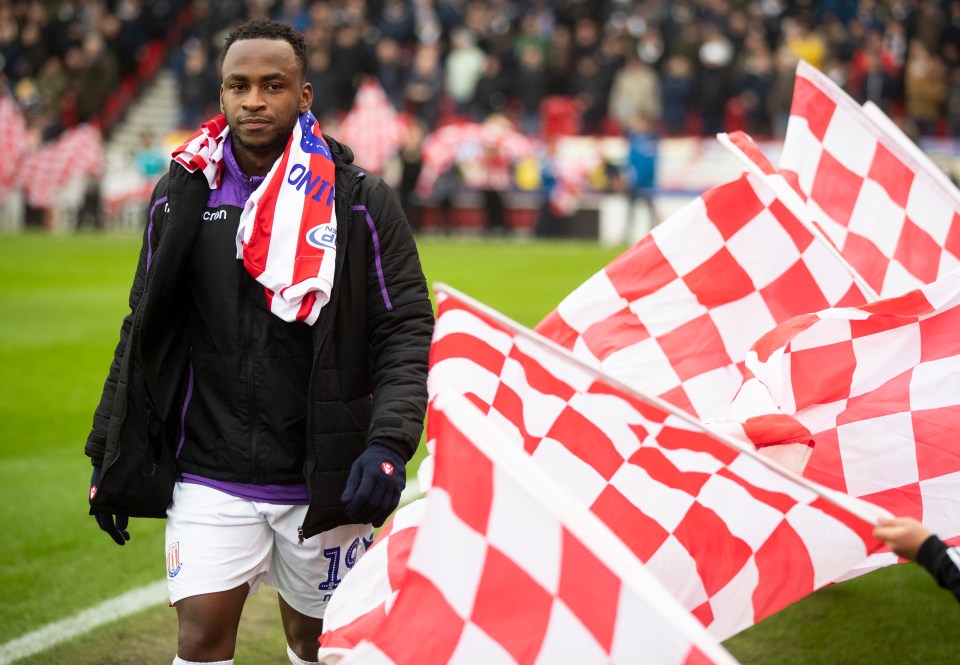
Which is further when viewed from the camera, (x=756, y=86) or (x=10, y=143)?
(x=10, y=143)

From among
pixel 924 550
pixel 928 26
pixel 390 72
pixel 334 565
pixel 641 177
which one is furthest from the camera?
pixel 390 72

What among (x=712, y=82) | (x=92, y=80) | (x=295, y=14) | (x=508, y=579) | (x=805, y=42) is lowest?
(x=92, y=80)

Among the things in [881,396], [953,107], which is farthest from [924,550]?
[953,107]

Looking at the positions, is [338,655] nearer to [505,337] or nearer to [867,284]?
[505,337]

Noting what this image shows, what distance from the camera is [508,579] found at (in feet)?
7.91

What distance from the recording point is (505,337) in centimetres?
295

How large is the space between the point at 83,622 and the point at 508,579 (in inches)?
104

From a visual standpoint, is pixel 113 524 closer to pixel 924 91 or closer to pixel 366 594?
pixel 366 594

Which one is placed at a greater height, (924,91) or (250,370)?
(250,370)

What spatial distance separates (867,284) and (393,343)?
184 cm

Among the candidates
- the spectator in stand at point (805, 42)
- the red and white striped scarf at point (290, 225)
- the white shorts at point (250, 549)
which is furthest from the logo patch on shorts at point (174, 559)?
the spectator in stand at point (805, 42)

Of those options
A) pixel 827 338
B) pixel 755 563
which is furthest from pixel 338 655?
pixel 827 338

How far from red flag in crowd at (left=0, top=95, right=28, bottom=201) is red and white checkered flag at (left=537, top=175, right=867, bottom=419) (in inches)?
740

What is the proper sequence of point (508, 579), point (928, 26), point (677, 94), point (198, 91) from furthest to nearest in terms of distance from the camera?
point (198, 91) → point (677, 94) → point (928, 26) → point (508, 579)
